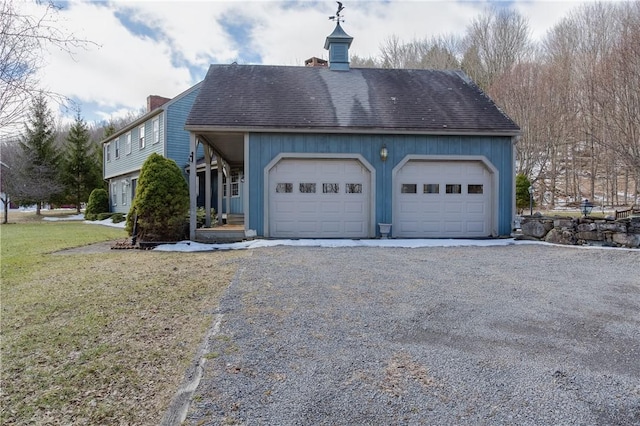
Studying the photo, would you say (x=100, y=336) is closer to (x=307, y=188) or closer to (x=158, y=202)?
(x=158, y=202)

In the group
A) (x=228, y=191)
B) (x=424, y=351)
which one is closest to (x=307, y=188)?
(x=228, y=191)

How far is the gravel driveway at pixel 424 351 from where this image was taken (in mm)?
2197

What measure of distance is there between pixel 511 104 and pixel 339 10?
1766cm

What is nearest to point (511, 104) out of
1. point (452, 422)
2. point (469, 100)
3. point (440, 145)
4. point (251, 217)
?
point (469, 100)

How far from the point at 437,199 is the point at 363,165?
232cm

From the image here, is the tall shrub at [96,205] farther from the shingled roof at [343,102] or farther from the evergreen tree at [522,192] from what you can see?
the evergreen tree at [522,192]

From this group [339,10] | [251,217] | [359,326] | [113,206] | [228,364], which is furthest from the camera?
[113,206]

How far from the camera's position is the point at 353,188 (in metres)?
10.5

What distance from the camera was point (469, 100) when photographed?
11766 millimetres

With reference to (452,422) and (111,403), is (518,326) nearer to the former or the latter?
(452,422)

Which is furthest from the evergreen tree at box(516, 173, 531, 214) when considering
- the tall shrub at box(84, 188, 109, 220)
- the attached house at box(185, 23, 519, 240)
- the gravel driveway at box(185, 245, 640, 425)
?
the tall shrub at box(84, 188, 109, 220)

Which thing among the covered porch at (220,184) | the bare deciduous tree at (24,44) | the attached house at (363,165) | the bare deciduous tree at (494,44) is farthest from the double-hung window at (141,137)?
the bare deciduous tree at (494,44)

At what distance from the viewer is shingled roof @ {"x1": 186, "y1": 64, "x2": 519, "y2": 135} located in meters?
10.3

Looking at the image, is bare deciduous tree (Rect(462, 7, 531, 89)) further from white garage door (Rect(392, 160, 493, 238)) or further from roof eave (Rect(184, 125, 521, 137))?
white garage door (Rect(392, 160, 493, 238))
